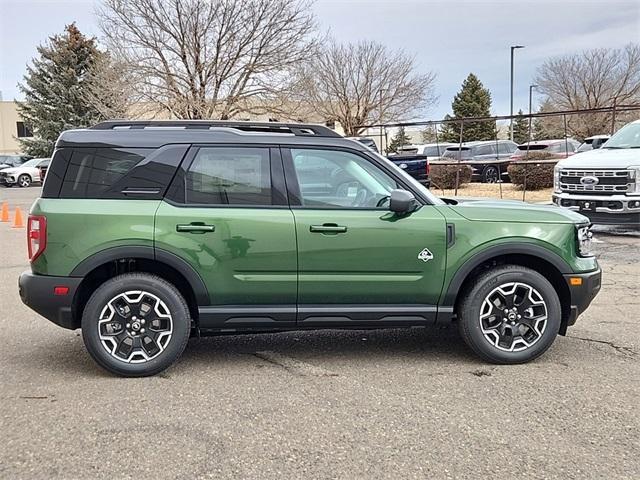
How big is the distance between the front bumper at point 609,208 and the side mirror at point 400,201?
7.72 meters

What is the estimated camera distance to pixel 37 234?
4.39 metres

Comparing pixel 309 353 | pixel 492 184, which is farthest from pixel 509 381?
pixel 492 184

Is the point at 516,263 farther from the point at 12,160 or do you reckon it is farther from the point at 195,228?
the point at 12,160

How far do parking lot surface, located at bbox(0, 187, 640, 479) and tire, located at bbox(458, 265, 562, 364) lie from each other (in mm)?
144

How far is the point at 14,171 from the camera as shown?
32.2m

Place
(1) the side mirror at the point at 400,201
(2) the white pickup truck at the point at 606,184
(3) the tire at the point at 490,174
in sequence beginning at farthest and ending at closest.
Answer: (3) the tire at the point at 490,174, (2) the white pickup truck at the point at 606,184, (1) the side mirror at the point at 400,201

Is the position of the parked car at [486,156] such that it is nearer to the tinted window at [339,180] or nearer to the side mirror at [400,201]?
the tinted window at [339,180]

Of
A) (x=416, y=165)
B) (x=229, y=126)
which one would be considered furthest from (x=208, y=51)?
(x=229, y=126)

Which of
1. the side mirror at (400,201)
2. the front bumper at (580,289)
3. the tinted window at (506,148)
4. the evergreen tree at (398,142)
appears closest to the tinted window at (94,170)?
the side mirror at (400,201)

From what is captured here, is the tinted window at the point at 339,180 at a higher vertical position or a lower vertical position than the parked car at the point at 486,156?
lower

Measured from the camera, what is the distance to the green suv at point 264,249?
14.5ft

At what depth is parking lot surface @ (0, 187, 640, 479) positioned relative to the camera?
10.6ft

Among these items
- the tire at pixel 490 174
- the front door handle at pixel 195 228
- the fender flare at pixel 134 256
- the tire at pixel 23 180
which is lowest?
the fender flare at pixel 134 256

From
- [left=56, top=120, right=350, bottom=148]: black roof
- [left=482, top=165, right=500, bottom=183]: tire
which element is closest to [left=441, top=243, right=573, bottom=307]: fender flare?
[left=56, top=120, right=350, bottom=148]: black roof
